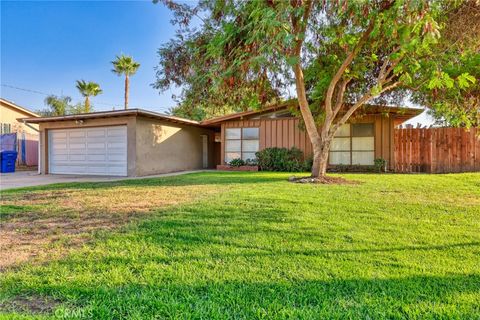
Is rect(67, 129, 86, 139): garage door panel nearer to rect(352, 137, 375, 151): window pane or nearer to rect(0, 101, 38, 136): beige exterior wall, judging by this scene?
rect(0, 101, 38, 136): beige exterior wall

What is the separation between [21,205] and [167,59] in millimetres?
4798

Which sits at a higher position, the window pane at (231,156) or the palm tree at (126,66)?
the palm tree at (126,66)

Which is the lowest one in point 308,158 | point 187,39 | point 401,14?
point 308,158

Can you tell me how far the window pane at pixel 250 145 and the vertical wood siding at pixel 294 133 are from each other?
33cm

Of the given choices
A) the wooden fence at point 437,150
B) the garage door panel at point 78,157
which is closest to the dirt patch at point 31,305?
the garage door panel at point 78,157

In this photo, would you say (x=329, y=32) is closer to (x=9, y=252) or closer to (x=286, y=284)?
(x=286, y=284)

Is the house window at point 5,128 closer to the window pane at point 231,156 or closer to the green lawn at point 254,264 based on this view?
the window pane at point 231,156

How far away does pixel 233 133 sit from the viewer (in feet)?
51.2

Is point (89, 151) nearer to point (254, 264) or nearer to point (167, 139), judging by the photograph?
point (167, 139)

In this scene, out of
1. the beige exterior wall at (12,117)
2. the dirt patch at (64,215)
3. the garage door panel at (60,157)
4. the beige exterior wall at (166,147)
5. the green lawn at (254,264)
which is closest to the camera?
the green lawn at (254,264)

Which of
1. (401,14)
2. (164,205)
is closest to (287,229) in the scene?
(164,205)

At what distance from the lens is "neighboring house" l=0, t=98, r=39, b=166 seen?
55.7ft

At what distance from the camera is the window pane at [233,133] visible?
15.5 m

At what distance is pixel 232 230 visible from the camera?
12.7 ft
